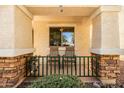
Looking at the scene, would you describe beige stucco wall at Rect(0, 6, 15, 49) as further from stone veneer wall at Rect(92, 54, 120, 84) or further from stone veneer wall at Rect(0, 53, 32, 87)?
stone veneer wall at Rect(92, 54, 120, 84)

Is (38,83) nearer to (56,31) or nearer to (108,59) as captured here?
(108,59)

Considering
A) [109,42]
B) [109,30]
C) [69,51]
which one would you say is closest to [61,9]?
[109,30]

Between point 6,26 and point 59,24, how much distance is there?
6.24 meters

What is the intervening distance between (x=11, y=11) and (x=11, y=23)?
1.08ft

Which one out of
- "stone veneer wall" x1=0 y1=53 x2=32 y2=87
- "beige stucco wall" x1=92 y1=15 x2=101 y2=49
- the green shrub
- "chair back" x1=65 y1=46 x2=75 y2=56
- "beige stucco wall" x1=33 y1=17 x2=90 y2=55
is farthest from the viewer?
"beige stucco wall" x1=33 y1=17 x2=90 y2=55

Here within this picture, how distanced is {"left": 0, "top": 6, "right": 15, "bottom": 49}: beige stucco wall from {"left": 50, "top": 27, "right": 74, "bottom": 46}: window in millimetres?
6310

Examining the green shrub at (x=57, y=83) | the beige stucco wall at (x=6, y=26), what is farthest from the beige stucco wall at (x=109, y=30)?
the green shrub at (x=57, y=83)

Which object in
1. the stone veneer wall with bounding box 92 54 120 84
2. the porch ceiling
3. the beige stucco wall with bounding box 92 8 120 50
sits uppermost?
the porch ceiling

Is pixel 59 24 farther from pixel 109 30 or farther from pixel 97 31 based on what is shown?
pixel 109 30

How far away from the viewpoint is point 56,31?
11523 millimetres

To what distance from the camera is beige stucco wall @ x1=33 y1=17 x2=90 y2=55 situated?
36.3 ft

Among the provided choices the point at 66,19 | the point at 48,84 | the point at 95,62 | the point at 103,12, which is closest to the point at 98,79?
the point at 95,62

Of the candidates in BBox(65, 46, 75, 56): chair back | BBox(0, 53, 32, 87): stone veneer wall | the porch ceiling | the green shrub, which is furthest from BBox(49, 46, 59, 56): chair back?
the green shrub

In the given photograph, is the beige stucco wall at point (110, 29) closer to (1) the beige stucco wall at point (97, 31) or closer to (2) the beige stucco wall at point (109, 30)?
(2) the beige stucco wall at point (109, 30)
